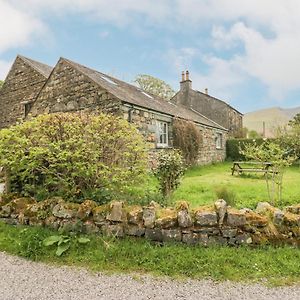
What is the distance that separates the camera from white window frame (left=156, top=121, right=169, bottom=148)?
15888 mm

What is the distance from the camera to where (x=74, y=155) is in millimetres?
6211

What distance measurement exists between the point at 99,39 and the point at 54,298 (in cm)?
1002

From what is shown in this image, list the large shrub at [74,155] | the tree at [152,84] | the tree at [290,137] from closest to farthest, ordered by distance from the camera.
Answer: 1. the large shrub at [74,155]
2. the tree at [290,137]
3. the tree at [152,84]

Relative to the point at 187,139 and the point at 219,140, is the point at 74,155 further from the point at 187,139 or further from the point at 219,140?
the point at 219,140

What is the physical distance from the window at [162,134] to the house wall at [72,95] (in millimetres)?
3774

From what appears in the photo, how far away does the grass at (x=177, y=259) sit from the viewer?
14.8 feet

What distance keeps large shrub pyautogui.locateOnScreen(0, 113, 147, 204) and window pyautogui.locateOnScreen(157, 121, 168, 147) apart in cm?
859

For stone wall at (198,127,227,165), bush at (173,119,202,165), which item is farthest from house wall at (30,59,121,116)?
stone wall at (198,127,227,165)

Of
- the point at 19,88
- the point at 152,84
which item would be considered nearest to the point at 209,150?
the point at 19,88

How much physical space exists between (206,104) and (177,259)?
28.3 meters

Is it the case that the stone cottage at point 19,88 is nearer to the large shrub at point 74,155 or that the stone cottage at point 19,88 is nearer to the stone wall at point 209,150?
the stone wall at point 209,150

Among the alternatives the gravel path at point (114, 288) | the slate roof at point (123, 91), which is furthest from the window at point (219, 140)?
the gravel path at point (114, 288)

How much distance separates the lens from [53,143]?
6.43 meters

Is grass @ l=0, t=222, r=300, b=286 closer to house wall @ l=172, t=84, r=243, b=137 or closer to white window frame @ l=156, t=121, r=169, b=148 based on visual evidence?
white window frame @ l=156, t=121, r=169, b=148
